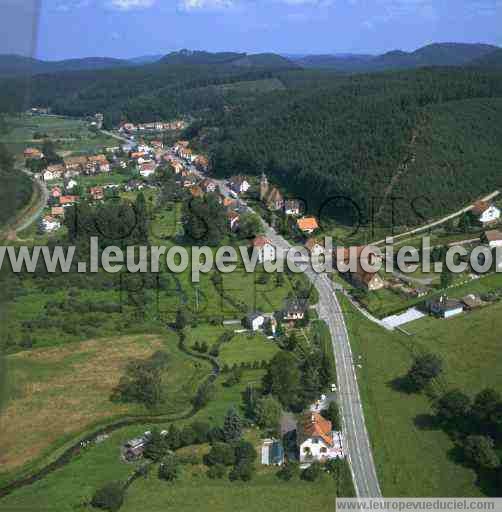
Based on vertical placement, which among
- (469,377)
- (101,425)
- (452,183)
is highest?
(452,183)

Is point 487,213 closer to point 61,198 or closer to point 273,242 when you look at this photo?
point 273,242

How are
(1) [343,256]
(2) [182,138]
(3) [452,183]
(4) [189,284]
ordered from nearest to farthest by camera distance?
(4) [189,284], (1) [343,256], (3) [452,183], (2) [182,138]

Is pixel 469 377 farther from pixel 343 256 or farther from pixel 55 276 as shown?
pixel 55 276

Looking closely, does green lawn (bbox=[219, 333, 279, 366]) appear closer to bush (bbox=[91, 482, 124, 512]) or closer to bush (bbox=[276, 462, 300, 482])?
bush (bbox=[276, 462, 300, 482])

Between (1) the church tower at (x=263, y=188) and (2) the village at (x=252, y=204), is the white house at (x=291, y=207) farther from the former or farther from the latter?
(1) the church tower at (x=263, y=188)

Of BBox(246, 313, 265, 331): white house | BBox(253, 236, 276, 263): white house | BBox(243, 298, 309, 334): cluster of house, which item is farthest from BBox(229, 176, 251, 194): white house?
BBox(246, 313, 265, 331): white house

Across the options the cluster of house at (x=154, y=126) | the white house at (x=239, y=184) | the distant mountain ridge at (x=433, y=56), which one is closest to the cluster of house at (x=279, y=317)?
the white house at (x=239, y=184)

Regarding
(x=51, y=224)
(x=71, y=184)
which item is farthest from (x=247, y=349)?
(x=71, y=184)

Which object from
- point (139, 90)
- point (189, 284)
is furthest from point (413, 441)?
point (139, 90)
